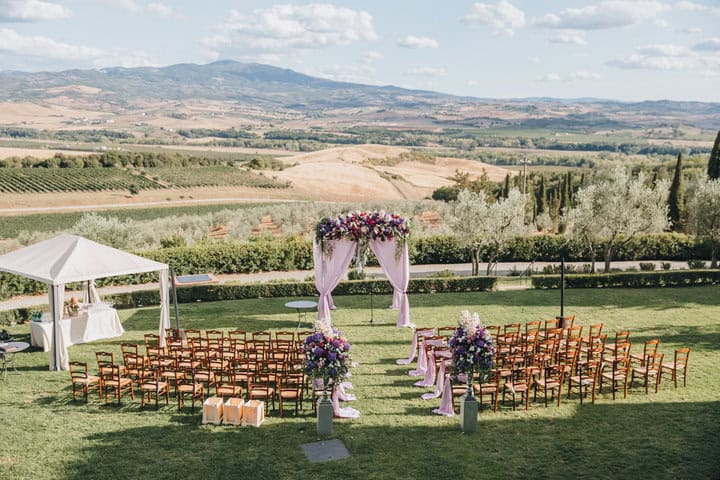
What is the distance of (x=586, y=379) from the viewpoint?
14547 millimetres

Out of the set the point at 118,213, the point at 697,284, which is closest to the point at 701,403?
the point at 697,284

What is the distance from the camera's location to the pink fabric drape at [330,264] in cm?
2097

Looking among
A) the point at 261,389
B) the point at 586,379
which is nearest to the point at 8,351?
the point at 261,389

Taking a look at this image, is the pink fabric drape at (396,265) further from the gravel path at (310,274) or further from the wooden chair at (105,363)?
the wooden chair at (105,363)

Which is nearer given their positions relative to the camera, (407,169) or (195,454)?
(195,454)

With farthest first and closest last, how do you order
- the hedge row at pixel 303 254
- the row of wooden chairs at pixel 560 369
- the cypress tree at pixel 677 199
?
the cypress tree at pixel 677 199 < the hedge row at pixel 303 254 < the row of wooden chairs at pixel 560 369

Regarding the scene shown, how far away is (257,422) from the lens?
13.0 metres

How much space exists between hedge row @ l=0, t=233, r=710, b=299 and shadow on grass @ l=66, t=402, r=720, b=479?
727 inches

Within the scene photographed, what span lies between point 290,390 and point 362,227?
800 centimetres

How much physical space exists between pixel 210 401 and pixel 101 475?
112 inches

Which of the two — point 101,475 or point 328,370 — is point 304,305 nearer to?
point 328,370

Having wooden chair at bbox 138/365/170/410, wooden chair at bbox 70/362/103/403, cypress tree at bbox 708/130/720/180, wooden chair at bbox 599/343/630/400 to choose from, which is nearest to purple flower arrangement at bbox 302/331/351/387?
wooden chair at bbox 138/365/170/410

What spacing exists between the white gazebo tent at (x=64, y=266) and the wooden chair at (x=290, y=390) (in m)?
6.21

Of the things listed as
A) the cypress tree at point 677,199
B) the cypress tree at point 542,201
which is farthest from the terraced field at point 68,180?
the cypress tree at point 677,199
